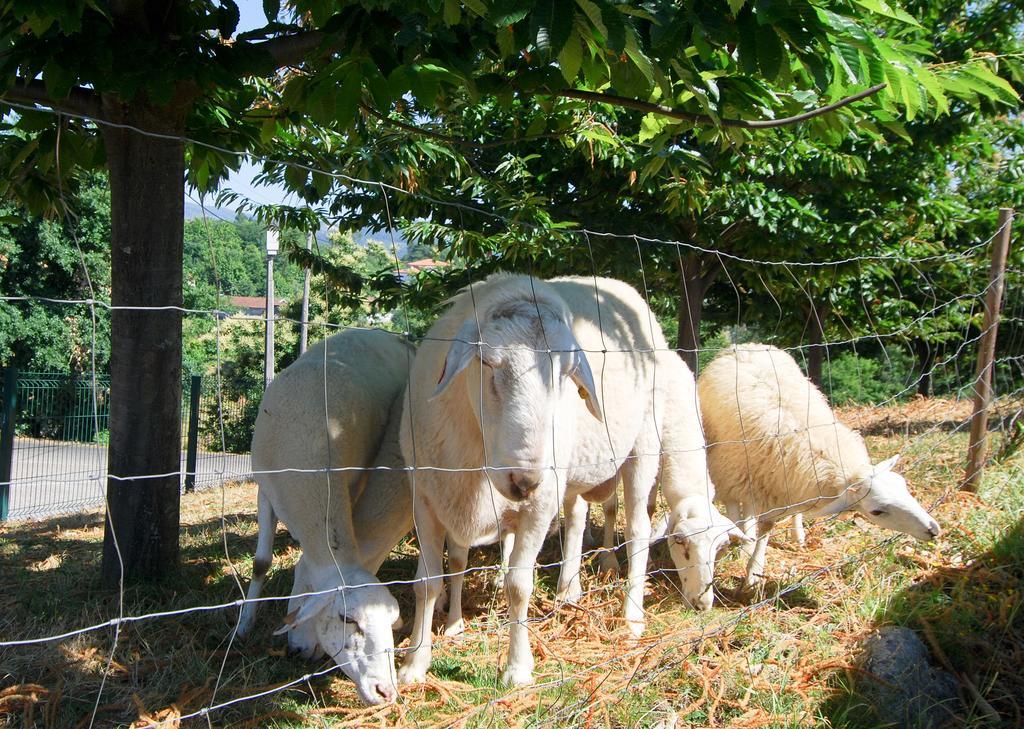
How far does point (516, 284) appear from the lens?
4.13 meters

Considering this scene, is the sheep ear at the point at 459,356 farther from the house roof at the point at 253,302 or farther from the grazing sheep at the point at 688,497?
the house roof at the point at 253,302

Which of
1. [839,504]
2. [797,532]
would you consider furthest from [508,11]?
[797,532]

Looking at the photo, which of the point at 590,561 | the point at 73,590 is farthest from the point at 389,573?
the point at 73,590

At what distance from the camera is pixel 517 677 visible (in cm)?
385

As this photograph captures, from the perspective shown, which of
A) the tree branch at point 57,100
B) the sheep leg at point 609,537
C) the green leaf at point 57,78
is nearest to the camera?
the green leaf at point 57,78

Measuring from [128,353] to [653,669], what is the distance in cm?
310

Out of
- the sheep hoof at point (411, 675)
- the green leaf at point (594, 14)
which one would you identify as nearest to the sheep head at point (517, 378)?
the sheep hoof at point (411, 675)

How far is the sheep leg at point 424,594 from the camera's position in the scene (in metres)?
3.94

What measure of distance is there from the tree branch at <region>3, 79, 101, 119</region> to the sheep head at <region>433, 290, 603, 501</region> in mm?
2115

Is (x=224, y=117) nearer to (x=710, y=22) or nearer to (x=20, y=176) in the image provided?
(x=20, y=176)

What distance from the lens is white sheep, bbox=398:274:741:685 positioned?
3490mm

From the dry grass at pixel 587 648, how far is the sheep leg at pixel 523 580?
0.47 feet

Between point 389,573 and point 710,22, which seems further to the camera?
point 389,573

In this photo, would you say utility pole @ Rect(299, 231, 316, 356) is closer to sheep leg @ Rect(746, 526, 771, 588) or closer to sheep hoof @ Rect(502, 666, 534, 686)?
sheep hoof @ Rect(502, 666, 534, 686)
